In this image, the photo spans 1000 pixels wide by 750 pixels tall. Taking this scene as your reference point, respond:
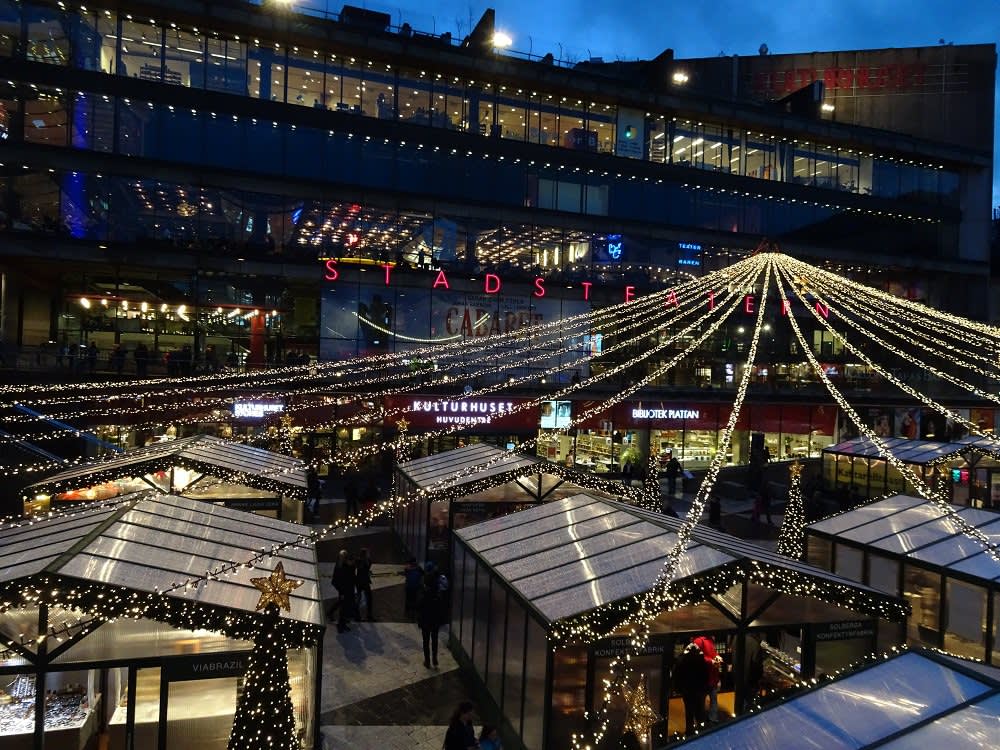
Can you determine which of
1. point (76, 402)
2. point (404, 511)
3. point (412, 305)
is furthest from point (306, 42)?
point (404, 511)

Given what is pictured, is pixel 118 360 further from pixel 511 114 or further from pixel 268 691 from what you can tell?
pixel 268 691

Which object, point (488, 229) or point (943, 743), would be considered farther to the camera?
point (488, 229)

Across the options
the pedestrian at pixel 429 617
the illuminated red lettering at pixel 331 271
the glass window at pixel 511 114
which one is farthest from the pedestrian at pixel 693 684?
the glass window at pixel 511 114

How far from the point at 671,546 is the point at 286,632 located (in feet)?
17.9

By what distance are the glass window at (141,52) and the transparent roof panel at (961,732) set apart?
31.5 meters

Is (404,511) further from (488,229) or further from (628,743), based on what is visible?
(488,229)

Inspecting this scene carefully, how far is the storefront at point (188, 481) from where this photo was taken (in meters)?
15.0

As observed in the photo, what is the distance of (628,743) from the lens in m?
8.02

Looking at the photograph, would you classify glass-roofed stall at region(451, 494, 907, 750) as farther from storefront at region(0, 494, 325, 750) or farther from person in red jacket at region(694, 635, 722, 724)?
storefront at region(0, 494, 325, 750)

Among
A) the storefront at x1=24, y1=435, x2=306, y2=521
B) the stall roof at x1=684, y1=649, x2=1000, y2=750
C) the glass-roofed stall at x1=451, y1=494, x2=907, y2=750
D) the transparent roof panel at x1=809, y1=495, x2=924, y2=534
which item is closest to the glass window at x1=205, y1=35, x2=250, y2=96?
the storefront at x1=24, y1=435, x2=306, y2=521

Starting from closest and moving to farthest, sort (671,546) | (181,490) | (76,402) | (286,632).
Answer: (286,632) < (671,546) < (181,490) < (76,402)

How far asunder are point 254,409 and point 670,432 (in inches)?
781

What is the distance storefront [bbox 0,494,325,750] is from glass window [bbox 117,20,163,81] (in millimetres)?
24367

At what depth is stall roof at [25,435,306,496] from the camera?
582 inches
